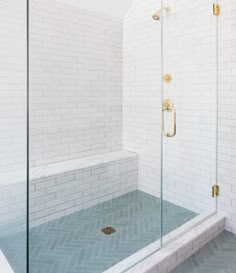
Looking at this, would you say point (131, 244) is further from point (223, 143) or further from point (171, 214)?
point (223, 143)

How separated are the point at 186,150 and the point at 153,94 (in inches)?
31.4

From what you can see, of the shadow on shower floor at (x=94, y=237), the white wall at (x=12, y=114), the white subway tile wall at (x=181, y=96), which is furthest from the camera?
the white subway tile wall at (x=181, y=96)

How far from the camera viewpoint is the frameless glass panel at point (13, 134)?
1.56m

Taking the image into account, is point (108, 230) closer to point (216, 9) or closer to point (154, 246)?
point (154, 246)

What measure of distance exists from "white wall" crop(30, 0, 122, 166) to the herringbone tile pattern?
1.67 meters

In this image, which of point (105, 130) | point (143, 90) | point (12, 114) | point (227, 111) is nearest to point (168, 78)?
point (143, 90)

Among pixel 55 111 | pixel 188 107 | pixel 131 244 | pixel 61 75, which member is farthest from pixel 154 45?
pixel 131 244

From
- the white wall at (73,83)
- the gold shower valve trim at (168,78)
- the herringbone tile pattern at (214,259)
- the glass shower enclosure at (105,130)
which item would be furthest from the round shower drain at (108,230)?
the gold shower valve trim at (168,78)

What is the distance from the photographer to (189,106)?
101 inches

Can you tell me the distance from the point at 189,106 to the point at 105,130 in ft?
3.83

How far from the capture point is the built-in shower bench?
2.32m

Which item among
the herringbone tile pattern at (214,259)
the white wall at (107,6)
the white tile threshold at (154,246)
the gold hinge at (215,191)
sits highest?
the white wall at (107,6)

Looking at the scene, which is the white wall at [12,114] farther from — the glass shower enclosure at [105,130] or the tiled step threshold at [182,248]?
the tiled step threshold at [182,248]

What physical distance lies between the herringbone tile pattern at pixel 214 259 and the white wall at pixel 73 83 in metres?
1.67
